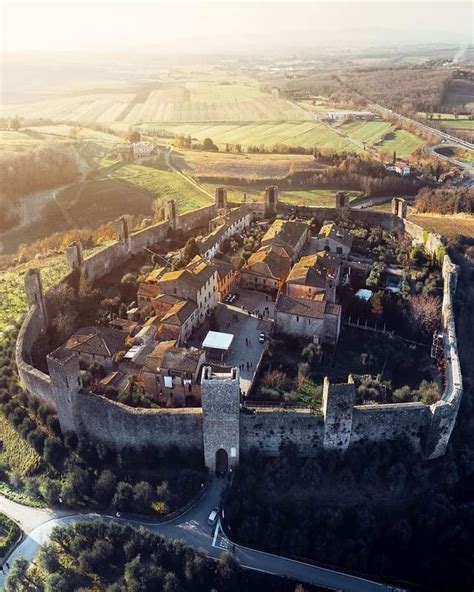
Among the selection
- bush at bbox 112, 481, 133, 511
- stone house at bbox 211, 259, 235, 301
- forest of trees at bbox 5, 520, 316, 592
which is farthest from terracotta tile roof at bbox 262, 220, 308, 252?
forest of trees at bbox 5, 520, 316, 592

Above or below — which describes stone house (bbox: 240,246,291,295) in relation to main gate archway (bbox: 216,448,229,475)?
above

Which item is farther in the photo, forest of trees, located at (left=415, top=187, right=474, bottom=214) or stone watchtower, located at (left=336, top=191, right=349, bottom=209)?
forest of trees, located at (left=415, top=187, right=474, bottom=214)

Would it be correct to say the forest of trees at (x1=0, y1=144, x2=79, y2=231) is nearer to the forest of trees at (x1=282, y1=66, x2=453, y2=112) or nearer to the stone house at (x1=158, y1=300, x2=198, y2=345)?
the stone house at (x1=158, y1=300, x2=198, y2=345)

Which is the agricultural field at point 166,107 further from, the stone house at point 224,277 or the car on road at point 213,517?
the car on road at point 213,517

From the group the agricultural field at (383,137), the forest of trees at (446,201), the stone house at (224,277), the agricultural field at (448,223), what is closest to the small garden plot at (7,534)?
the stone house at (224,277)

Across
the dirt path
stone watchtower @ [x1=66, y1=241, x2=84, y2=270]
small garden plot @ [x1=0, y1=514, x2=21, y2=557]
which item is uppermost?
stone watchtower @ [x1=66, y1=241, x2=84, y2=270]

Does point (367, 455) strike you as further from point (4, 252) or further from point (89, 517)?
point (4, 252)
